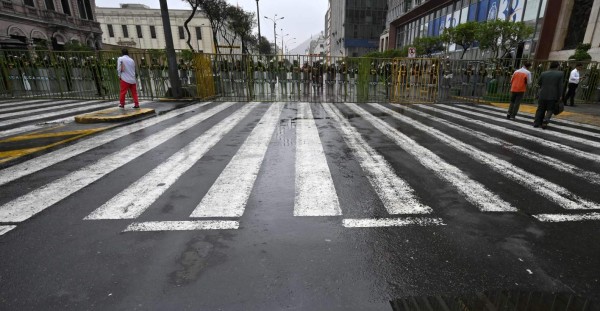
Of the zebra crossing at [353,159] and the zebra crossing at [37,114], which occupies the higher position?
the zebra crossing at [37,114]

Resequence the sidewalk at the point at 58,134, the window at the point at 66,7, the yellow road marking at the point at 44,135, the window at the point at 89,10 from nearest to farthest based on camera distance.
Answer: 1. the sidewalk at the point at 58,134
2. the yellow road marking at the point at 44,135
3. the window at the point at 66,7
4. the window at the point at 89,10

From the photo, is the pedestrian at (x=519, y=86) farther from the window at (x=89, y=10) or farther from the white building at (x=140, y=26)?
the white building at (x=140, y=26)

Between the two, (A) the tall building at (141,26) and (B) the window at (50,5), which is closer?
(B) the window at (50,5)

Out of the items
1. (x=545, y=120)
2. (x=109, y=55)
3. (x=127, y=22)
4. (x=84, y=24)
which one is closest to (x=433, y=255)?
(x=545, y=120)

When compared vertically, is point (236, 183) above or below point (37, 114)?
below

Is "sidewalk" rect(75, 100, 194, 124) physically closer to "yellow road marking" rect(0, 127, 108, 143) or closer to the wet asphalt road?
"yellow road marking" rect(0, 127, 108, 143)

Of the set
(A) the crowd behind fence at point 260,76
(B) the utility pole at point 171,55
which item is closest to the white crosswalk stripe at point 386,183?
(A) the crowd behind fence at point 260,76

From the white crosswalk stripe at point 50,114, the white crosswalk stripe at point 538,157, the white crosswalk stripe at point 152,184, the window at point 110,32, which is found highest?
the window at point 110,32

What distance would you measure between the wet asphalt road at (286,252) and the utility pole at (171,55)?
379 inches

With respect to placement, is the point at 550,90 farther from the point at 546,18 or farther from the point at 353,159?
the point at 546,18

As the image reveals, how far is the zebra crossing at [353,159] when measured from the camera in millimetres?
3453

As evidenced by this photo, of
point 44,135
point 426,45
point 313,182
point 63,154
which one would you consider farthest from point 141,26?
point 313,182

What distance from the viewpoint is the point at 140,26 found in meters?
67.5

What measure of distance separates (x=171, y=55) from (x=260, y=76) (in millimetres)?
4005
